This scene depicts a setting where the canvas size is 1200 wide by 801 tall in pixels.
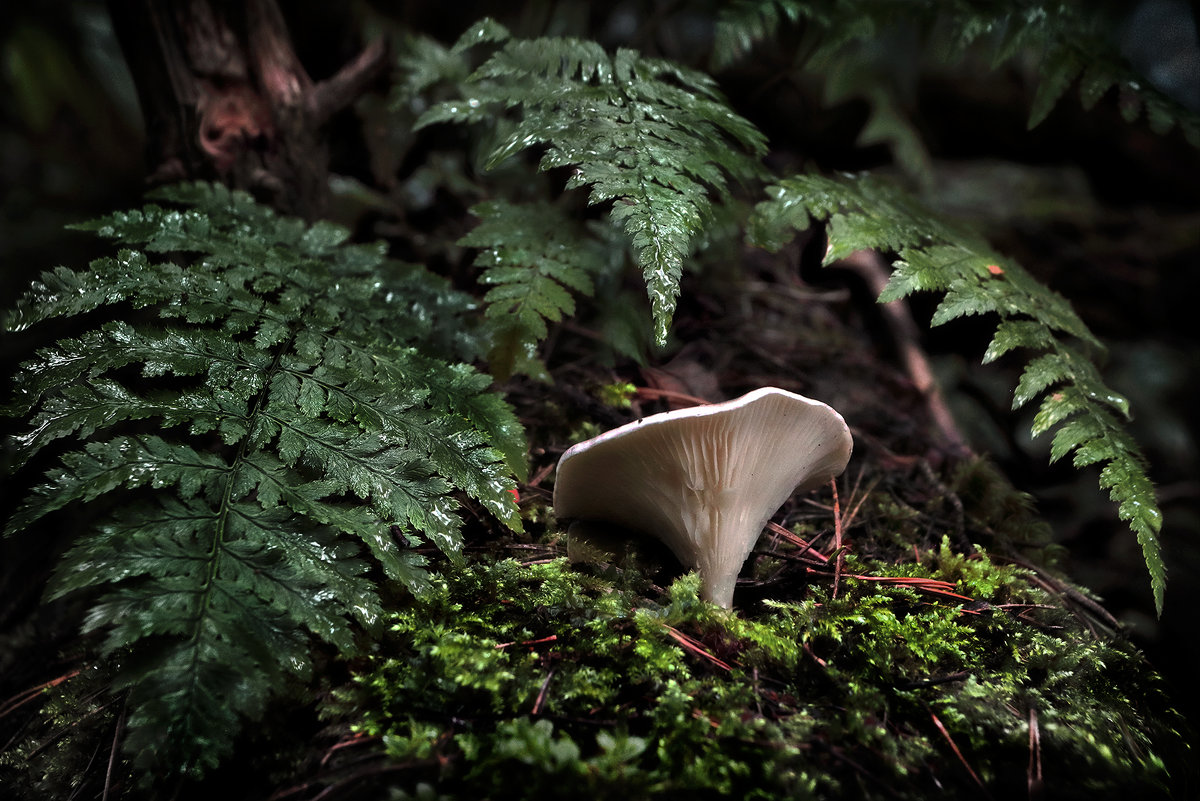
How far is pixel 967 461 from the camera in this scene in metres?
2.67

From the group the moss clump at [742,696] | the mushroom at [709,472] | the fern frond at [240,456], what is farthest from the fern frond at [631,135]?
the moss clump at [742,696]

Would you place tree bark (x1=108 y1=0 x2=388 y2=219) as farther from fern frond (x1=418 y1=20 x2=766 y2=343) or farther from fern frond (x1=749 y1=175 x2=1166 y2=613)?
fern frond (x1=749 y1=175 x2=1166 y2=613)

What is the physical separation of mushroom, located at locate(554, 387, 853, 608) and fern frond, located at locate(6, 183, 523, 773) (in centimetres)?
27

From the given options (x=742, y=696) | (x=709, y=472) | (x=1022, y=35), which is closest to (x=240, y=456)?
(x=709, y=472)

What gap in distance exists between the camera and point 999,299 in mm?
2146

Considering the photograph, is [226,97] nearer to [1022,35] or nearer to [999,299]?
[999,299]

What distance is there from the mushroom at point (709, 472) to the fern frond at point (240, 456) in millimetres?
272

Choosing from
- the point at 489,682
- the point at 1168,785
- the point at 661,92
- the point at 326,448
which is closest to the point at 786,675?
the point at 489,682

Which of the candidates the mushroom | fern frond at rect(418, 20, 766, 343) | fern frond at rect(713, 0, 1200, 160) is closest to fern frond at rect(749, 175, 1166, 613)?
fern frond at rect(418, 20, 766, 343)

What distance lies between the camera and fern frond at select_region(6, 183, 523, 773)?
1.25 m

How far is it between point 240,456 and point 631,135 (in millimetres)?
1467

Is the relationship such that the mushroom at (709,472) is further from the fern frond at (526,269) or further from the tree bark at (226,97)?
the tree bark at (226,97)

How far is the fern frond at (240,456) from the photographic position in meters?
1.25

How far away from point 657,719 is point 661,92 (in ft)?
6.55
